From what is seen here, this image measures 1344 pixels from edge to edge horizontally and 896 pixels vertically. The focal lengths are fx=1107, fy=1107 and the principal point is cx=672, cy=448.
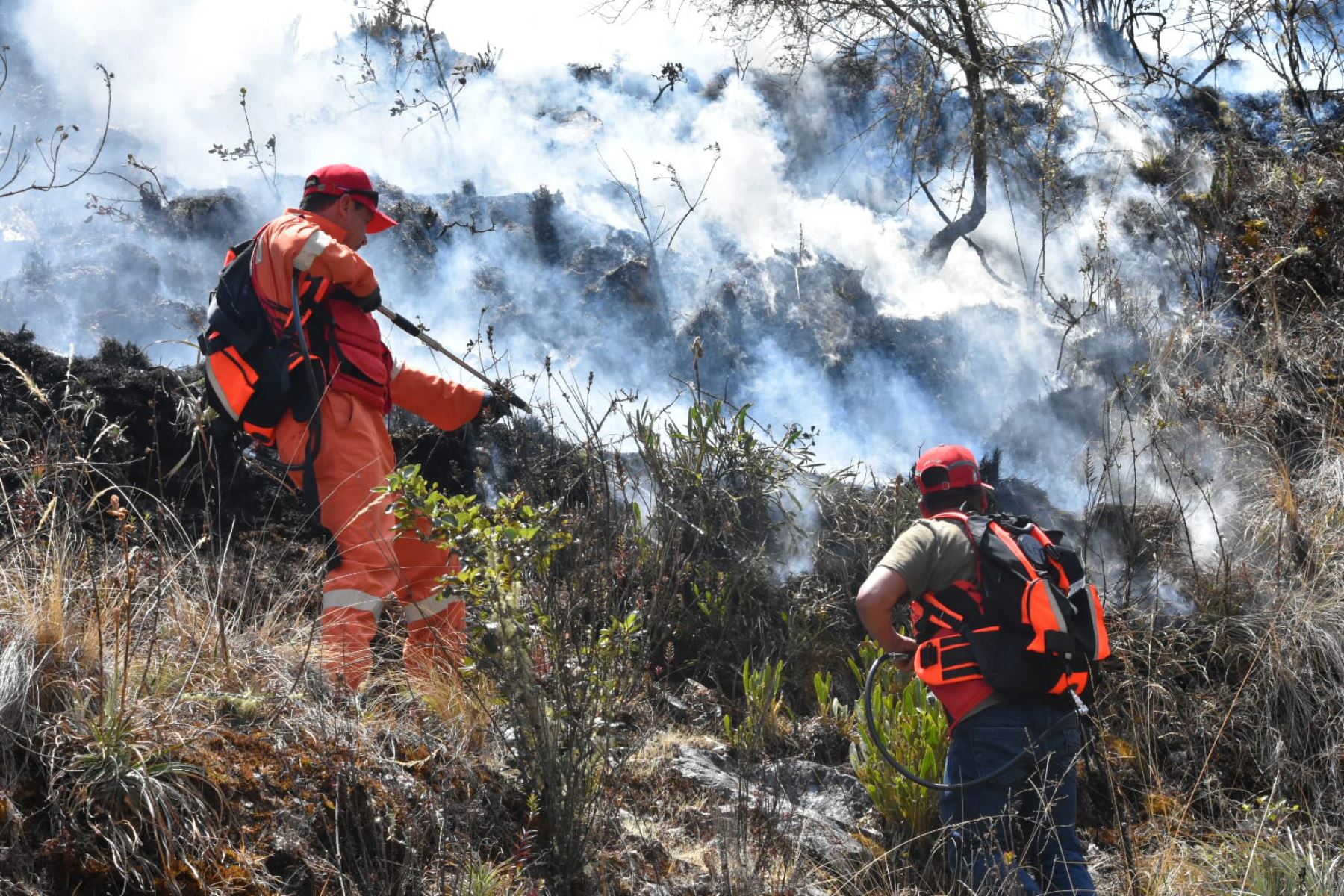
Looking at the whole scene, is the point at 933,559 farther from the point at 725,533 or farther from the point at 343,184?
the point at 343,184

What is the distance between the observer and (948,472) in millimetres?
3805

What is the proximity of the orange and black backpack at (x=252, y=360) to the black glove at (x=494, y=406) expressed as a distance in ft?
2.59

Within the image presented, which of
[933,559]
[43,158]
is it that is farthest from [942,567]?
[43,158]

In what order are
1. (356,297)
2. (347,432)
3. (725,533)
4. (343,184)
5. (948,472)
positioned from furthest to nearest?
(725,533)
(343,184)
(356,297)
(347,432)
(948,472)

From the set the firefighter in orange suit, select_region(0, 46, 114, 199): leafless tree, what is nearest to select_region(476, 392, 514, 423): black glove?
the firefighter in orange suit

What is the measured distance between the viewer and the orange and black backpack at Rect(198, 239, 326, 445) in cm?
412

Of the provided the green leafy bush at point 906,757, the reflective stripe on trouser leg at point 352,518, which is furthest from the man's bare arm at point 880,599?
the reflective stripe on trouser leg at point 352,518

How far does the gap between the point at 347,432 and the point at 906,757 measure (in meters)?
2.42

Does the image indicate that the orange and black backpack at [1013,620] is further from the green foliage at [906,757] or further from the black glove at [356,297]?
the black glove at [356,297]

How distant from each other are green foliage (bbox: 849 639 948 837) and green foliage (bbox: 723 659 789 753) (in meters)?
0.36

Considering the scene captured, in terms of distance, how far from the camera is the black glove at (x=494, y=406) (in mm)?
4750

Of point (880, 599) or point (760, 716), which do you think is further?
point (760, 716)

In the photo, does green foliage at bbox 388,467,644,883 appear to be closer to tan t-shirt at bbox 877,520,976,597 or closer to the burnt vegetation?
the burnt vegetation

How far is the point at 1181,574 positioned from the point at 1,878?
5.25 m
